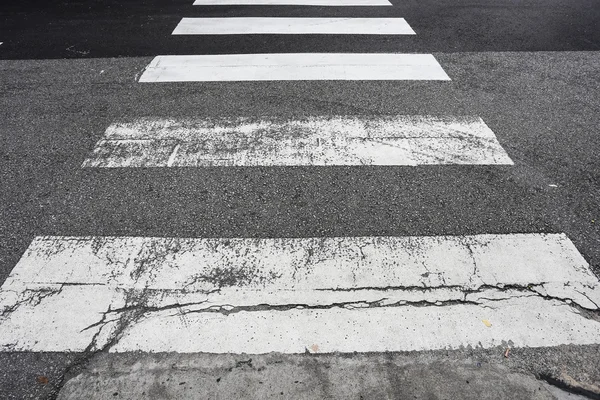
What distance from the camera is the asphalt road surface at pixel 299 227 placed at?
264cm

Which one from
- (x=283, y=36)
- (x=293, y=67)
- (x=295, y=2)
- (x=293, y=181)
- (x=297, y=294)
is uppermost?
(x=295, y=2)

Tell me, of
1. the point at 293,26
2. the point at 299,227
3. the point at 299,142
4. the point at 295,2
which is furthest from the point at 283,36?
the point at 299,227

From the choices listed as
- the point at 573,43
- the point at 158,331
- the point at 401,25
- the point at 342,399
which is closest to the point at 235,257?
the point at 158,331

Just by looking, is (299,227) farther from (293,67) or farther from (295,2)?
(295,2)

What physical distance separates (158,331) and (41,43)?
591cm

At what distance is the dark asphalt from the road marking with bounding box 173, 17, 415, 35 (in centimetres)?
22

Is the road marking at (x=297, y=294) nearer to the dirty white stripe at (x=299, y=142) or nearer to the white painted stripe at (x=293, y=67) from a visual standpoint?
the dirty white stripe at (x=299, y=142)

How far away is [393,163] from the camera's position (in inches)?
165

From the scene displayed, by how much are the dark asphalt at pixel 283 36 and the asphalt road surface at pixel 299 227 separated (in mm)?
328

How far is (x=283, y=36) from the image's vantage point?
6863 mm

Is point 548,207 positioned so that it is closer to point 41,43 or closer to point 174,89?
point 174,89

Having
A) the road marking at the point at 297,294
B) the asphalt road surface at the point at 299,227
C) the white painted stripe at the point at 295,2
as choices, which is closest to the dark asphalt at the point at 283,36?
the white painted stripe at the point at 295,2

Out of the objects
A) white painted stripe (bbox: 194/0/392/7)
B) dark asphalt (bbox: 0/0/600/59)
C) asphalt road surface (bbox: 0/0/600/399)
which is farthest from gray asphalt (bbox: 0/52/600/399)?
white painted stripe (bbox: 194/0/392/7)

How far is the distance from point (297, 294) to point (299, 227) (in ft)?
2.18
